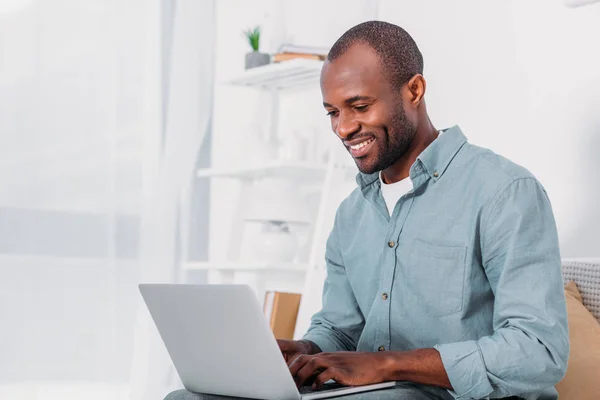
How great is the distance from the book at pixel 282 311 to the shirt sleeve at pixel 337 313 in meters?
1.13

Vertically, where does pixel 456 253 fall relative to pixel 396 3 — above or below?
below

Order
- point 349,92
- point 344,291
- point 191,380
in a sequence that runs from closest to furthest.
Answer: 1. point 191,380
2. point 349,92
3. point 344,291

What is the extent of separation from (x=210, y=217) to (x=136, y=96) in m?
0.57

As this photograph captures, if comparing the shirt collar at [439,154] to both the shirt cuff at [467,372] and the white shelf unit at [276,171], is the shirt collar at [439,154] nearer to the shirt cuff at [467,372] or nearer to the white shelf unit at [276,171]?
the shirt cuff at [467,372]

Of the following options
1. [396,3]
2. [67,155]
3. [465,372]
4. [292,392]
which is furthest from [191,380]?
[67,155]

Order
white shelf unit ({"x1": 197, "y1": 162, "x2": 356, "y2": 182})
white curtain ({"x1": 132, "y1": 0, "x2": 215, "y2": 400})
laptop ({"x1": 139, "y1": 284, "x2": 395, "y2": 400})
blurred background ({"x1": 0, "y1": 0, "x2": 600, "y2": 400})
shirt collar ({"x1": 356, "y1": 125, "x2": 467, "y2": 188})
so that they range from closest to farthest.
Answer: laptop ({"x1": 139, "y1": 284, "x2": 395, "y2": 400}) → shirt collar ({"x1": 356, "y1": 125, "x2": 467, "y2": 188}) → white shelf unit ({"x1": 197, "y1": 162, "x2": 356, "y2": 182}) → blurred background ({"x1": 0, "y1": 0, "x2": 600, "y2": 400}) → white curtain ({"x1": 132, "y1": 0, "x2": 215, "y2": 400})

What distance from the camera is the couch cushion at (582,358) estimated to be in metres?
1.58

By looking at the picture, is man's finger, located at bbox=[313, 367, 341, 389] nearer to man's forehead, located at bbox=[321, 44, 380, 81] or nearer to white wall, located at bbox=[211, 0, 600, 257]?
man's forehead, located at bbox=[321, 44, 380, 81]

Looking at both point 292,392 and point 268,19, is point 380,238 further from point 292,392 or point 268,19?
point 268,19

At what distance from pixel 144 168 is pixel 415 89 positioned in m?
2.06

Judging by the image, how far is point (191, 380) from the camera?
1376 mm

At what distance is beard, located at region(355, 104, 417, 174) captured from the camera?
5.05 ft

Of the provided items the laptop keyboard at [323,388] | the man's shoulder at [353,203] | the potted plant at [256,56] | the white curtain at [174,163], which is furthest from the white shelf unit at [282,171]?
the laptop keyboard at [323,388]

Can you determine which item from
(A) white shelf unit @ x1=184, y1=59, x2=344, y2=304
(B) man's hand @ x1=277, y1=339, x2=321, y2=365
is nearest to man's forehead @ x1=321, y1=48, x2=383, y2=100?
(B) man's hand @ x1=277, y1=339, x2=321, y2=365
